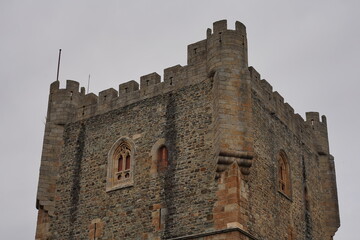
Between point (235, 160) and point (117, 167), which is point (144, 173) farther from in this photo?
point (235, 160)

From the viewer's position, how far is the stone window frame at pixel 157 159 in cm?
2019

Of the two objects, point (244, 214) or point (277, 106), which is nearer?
point (244, 214)

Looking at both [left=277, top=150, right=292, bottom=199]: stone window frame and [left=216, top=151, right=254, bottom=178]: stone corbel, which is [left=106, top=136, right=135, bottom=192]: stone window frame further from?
[left=277, top=150, right=292, bottom=199]: stone window frame

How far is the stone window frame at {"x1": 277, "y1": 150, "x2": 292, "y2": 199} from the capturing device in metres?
21.8

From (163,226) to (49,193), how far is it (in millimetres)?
5007

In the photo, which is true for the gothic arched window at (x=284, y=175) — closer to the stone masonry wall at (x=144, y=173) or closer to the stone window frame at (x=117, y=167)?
the stone masonry wall at (x=144, y=173)

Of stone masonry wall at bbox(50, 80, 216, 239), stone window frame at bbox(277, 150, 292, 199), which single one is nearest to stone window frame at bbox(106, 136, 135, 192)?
stone masonry wall at bbox(50, 80, 216, 239)

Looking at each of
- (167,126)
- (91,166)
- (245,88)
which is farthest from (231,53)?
(91,166)

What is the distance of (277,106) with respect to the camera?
22766 mm

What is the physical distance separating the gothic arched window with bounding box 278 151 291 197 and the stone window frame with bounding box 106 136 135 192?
487 centimetres

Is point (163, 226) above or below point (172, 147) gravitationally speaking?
below

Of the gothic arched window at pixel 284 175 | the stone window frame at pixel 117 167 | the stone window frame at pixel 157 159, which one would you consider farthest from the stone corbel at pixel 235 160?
the stone window frame at pixel 117 167

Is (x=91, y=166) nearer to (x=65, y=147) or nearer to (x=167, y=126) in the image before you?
(x=65, y=147)

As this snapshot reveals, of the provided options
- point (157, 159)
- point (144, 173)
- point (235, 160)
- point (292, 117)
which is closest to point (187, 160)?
point (157, 159)
